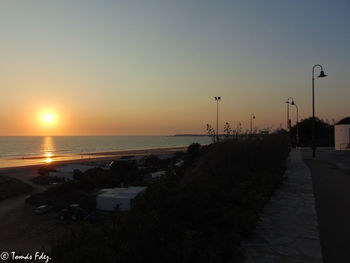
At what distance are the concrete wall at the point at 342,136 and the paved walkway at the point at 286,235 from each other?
26862 millimetres

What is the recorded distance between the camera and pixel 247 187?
5.45 metres

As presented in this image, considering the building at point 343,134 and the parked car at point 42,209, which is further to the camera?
the building at point 343,134

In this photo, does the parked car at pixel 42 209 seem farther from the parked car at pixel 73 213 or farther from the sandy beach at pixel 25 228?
the parked car at pixel 73 213

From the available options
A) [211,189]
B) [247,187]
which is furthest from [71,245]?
[247,187]

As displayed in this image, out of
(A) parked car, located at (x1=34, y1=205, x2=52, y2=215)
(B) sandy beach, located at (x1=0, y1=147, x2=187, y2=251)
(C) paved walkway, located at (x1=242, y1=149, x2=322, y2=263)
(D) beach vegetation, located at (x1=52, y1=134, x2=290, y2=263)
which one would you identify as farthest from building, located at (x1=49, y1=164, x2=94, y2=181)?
(C) paved walkway, located at (x1=242, y1=149, x2=322, y2=263)

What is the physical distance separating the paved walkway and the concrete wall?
26.9 meters

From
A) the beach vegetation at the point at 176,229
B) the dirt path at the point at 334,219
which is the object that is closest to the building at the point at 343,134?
the dirt path at the point at 334,219

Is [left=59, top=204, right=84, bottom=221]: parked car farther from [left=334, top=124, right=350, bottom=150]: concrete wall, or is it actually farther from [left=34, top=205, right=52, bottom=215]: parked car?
[left=334, top=124, right=350, bottom=150]: concrete wall

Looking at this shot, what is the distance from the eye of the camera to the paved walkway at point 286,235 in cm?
332

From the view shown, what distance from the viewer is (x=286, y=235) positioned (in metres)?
4.00

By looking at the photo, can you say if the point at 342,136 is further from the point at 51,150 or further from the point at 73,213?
the point at 51,150

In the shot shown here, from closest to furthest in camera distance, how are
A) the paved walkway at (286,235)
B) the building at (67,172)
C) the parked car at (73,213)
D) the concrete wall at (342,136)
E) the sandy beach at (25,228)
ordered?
the paved walkway at (286,235) < the sandy beach at (25,228) < the parked car at (73,213) < the building at (67,172) < the concrete wall at (342,136)

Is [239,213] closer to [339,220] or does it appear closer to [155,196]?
[155,196]

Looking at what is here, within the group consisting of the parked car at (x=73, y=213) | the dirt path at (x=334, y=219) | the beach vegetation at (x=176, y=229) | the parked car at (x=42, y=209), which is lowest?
the parked car at (x=42, y=209)
